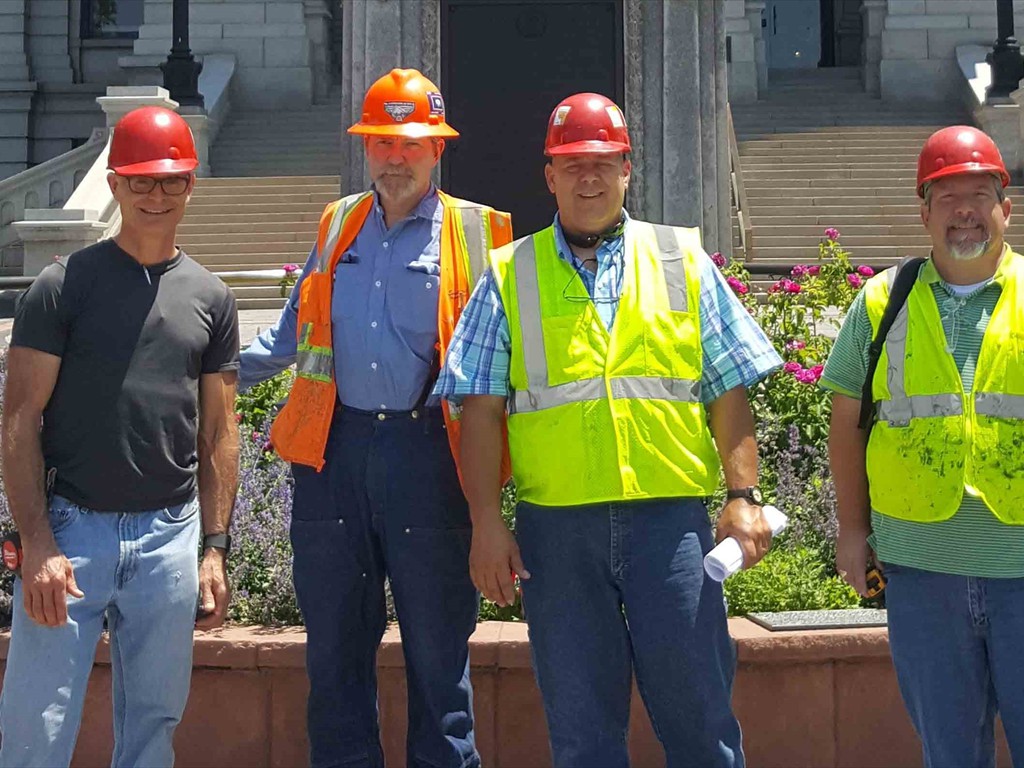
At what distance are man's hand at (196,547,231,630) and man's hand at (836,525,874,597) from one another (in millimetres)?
1797

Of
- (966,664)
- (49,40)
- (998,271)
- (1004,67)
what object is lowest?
(966,664)

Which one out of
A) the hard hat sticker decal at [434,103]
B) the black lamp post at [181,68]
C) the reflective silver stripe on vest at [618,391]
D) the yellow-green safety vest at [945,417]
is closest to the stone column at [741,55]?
the black lamp post at [181,68]

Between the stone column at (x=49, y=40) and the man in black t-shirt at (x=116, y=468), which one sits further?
the stone column at (x=49, y=40)

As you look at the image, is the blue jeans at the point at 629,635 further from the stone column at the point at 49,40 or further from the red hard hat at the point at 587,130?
the stone column at the point at 49,40

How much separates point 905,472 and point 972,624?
0.43 m

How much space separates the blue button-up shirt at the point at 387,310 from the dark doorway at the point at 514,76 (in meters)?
5.89

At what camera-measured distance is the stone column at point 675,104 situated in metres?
10.3

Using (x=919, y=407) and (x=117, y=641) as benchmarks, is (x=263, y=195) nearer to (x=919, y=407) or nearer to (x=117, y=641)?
(x=117, y=641)

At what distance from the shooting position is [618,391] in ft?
12.8

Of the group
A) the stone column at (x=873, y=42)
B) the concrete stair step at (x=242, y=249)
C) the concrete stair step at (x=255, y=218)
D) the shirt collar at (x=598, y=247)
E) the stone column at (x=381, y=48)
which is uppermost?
the stone column at (x=873, y=42)

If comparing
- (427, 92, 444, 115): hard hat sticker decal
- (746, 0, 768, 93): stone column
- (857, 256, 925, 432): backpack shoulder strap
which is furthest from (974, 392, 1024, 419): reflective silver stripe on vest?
(746, 0, 768, 93): stone column

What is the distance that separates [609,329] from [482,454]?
1.63 ft

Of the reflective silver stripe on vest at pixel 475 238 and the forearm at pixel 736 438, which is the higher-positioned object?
the reflective silver stripe on vest at pixel 475 238

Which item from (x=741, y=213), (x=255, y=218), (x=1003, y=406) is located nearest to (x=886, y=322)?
(x=1003, y=406)
